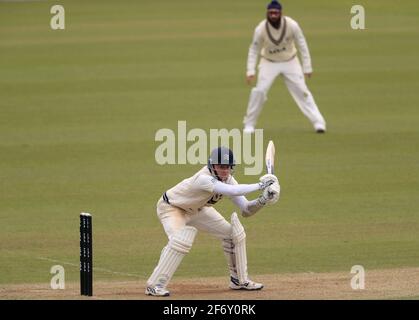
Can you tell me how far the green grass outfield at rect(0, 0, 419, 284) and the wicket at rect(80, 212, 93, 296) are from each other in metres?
1.72

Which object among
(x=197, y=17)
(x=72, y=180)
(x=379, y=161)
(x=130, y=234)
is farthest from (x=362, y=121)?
(x=197, y=17)

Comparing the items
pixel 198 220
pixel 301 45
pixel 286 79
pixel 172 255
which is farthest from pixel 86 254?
pixel 286 79

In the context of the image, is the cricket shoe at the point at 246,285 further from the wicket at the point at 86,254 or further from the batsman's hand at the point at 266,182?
the wicket at the point at 86,254

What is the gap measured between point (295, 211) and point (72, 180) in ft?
12.1

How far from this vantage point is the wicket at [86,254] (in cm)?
1143

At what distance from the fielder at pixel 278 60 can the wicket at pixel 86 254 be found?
9824 mm

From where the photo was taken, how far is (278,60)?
21578 millimetres

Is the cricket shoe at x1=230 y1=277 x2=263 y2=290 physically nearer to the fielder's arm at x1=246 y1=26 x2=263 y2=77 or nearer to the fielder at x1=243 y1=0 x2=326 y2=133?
the fielder at x1=243 y1=0 x2=326 y2=133

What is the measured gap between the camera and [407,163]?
19.6m

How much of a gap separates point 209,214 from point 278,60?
9141mm

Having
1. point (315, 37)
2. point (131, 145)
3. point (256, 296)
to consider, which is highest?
point (315, 37)

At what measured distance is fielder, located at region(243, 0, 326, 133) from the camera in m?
21.2

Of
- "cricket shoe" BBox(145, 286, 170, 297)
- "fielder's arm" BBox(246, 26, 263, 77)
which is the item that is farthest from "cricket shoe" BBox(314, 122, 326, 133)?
"cricket shoe" BBox(145, 286, 170, 297)

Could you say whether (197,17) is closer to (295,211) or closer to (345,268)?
(295,211)
